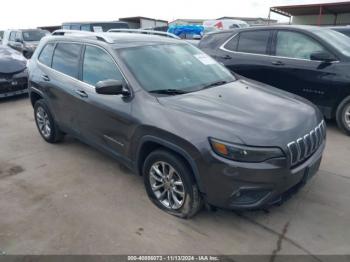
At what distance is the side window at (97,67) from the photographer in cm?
362

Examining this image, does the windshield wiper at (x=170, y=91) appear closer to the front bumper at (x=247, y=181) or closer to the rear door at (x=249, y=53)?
the front bumper at (x=247, y=181)

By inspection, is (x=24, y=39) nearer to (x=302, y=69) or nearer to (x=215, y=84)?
(x=302, y=69)

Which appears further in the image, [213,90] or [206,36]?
[206,36]

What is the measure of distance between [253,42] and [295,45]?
0.85m

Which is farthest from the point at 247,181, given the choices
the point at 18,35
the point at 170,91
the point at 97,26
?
A: the point at 18,35

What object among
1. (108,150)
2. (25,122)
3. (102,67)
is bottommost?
(25,122)

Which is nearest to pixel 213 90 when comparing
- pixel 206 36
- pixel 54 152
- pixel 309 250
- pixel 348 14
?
pixel 309 250

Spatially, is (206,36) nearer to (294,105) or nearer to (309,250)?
(294,105)

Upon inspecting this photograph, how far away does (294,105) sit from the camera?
3289mm

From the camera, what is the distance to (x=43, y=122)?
17.3 feet

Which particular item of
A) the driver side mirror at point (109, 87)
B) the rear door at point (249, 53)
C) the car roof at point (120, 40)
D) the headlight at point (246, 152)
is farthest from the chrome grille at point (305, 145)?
the rear door at point (249, 53)

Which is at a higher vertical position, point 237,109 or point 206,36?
point 206,36

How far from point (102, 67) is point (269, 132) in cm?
210

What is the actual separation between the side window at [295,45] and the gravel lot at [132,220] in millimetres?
1986
